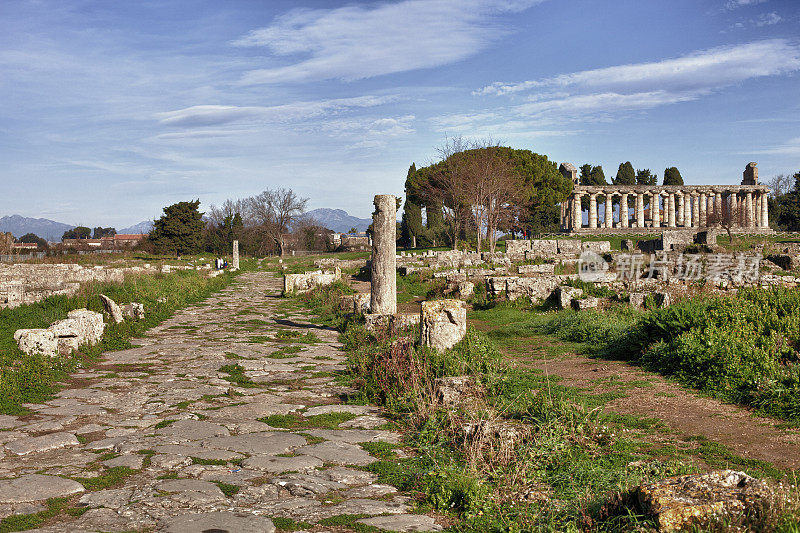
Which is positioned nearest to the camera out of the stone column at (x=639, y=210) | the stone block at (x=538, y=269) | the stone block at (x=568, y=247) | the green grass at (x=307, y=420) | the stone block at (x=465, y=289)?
the green grass at (x=307, y=420)

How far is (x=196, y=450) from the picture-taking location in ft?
19.1

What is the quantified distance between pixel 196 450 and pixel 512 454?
2.97 metres

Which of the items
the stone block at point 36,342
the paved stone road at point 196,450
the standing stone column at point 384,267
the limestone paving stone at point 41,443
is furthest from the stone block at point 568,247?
the limestone paving stone at point 41,443

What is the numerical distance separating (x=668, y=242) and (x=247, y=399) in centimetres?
3344

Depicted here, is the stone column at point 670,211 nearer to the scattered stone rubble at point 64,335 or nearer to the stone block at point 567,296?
the stone block at point 567,296

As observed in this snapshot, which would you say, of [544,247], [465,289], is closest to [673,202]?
[544,247]

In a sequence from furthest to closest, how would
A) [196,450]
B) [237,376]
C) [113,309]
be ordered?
[113,309]
[237,376]
[196,450]

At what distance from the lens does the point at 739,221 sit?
223 feet

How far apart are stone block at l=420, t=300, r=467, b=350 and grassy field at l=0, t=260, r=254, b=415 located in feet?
17.7

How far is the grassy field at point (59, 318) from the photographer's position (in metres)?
7.96

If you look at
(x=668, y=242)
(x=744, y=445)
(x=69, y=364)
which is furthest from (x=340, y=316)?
(x=668, y=242)

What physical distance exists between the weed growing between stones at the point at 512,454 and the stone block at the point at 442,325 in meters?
0.81

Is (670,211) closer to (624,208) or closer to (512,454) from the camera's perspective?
(624,208)

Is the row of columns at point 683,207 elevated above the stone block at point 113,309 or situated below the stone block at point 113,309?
above
